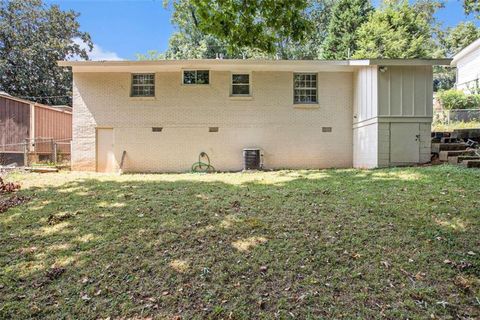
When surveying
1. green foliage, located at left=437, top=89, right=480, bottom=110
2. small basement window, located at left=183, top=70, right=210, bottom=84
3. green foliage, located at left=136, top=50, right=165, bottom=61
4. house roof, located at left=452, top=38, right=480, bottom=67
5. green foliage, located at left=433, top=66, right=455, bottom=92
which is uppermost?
green foliage, located at left=136, top=50, right=165, bottom=61

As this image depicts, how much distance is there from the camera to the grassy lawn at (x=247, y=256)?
2.90m

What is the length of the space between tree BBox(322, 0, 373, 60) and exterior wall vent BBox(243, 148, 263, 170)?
656 inches

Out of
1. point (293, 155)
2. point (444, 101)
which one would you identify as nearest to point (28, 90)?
point (293, 155)

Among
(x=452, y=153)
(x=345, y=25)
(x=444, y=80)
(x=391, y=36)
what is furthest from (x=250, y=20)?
(x=444, y=80)

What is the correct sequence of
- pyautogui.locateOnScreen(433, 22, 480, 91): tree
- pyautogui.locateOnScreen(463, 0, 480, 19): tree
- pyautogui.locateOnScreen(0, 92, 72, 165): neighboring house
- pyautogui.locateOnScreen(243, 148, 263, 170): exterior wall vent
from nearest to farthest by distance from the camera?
pyautogui.locateOnScreen(463, 0, 480, 19): tree, pyautogui.locateOnScreen(243, 148, 263, 170): exterior wall vent, pyautogui.locateOnScreen(0, 92, 72, 165): neighboring house, pyautogui.locateOnScreen(433, 22, 480, 91): tree

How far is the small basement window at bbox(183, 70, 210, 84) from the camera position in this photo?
1196cm

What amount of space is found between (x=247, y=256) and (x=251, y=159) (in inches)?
306

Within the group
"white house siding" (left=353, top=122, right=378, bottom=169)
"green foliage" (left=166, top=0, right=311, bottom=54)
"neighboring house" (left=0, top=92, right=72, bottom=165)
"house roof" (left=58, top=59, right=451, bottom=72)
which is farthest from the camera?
"neighboring house" (left=0, top=92, right=72, bottom=165)

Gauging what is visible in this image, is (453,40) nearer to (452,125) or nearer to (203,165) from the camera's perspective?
(452,125)

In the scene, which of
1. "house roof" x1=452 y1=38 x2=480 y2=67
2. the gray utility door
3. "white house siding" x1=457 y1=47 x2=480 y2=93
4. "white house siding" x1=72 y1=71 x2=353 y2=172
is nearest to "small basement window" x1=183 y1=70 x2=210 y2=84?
"white house siding" x1=72 y1=71 x2=353 y2=172

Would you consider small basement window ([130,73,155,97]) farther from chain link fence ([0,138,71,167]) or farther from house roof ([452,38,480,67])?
house roof ([452,38,480,67])

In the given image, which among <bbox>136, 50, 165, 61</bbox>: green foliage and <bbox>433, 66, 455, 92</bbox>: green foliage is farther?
<bbox>433, 66, 455, 92</bbox>: green foliage

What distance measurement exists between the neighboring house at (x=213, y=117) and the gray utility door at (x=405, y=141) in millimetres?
1659

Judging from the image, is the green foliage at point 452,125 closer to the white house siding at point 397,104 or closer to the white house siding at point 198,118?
the white house siding at point 397,104
